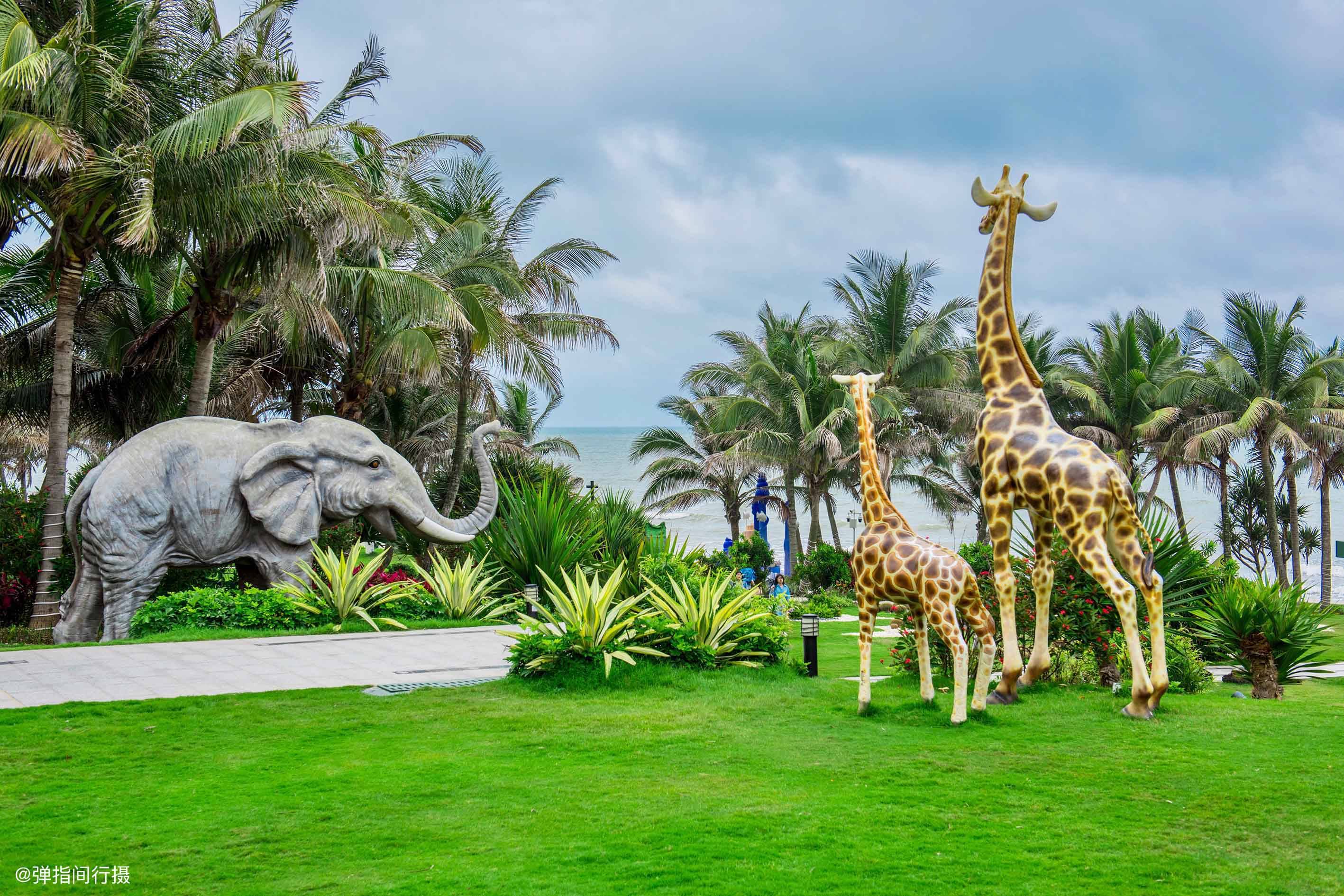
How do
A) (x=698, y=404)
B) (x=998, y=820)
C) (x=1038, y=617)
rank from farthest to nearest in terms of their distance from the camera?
(x=698, y=404) < (x=1038, y=617) < (x=998, y=820)

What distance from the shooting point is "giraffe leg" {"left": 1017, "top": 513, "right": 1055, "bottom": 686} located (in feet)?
25.6

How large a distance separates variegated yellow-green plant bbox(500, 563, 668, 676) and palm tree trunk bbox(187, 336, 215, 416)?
8.66 meters

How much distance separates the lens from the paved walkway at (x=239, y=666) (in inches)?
324

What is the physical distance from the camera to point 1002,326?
7676 millimetres

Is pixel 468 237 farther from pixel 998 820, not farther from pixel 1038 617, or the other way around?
pixel 998 820

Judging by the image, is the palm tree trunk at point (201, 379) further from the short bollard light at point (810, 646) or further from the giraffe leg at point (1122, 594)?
the giraffe leg at point (1122, 594)

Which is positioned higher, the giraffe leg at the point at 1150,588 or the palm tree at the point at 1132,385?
the palm tree at the point at 1132,385

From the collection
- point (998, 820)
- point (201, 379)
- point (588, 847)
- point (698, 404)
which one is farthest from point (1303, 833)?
point (698, 404)

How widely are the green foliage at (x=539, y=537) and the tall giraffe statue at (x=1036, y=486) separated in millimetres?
7246

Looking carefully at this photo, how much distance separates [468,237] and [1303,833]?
18.7 meters

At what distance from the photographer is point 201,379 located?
51.0 ft

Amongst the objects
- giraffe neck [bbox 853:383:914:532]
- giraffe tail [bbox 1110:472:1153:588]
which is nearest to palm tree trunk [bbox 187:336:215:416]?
giraffe neck [bbox 853:383:914:532]

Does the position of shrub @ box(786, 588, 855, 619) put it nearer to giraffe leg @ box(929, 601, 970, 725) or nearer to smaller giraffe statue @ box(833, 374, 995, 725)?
smaller giraffe statue @ box(833, 374, 995, 725)

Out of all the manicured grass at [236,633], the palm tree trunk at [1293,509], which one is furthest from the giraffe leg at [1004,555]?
the palm tree trunk at [1293,509]
